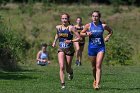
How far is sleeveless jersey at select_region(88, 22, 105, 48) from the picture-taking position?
17000 mm

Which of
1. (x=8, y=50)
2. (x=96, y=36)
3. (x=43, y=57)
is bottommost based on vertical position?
(x=43, y=57)

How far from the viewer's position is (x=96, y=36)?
55.8 ft

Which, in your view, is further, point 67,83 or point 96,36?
point 67,83

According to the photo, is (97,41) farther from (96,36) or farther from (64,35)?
(64,35)

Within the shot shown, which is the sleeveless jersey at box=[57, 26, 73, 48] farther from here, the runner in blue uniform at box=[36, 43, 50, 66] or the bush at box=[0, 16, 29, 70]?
the runner in blue uniform at box=[36, 43, 50, 66]

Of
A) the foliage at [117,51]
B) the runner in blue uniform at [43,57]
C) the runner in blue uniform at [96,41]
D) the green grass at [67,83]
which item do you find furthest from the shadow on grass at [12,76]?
the foliage at [117,51]

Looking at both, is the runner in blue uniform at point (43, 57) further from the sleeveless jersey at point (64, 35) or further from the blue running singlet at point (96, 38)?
the blue running singlet at point (96, 38)

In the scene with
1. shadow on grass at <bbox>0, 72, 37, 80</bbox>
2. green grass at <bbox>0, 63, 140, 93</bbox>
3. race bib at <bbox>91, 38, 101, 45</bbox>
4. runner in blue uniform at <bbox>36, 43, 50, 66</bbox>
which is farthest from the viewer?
runner in blue uniform at <bbox>36, 43, 50, 66</bbox>

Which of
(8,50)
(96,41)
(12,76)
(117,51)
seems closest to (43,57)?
(8,50)

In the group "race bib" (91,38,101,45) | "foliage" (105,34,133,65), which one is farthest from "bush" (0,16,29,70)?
"race bib" (91,38,101,45)

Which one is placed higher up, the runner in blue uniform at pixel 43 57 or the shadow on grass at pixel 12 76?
the shadow on grass at pixel 12 76

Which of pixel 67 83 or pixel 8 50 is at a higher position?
pixel 67 83

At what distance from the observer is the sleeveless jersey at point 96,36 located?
1700 cm

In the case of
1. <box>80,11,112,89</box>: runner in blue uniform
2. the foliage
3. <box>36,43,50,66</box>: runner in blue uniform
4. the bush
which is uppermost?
<box>80,11,112,89</box>: runner in blue uniform
